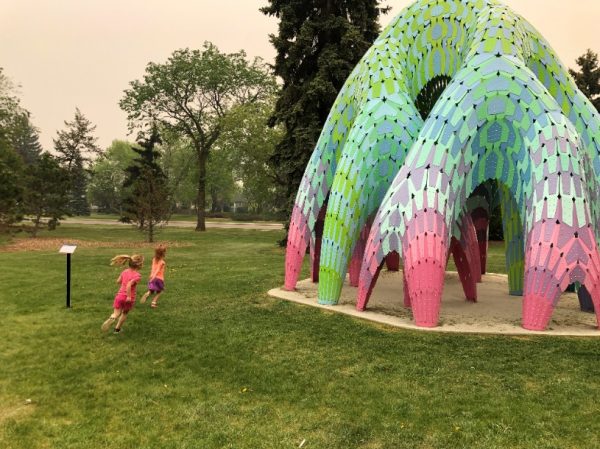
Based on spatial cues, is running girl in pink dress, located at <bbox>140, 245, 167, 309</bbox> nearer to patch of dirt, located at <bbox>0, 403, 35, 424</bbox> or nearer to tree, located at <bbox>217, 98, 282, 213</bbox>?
patch of dirt, located at <bbox>0, 403, 35, 424</bbox>

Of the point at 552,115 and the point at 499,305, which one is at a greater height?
the point at 552,115

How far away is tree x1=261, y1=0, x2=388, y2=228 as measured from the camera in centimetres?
2178

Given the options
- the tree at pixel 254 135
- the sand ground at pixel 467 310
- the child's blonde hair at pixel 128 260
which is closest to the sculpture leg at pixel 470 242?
the sand ground at pixel 467 310

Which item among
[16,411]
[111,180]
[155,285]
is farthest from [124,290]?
[111,180]

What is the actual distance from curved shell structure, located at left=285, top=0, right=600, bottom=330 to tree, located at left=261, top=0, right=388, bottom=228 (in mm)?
9101

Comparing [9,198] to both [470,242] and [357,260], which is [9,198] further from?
[470,242]

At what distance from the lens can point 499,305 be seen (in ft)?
35.2

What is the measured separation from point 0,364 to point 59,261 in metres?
12.6

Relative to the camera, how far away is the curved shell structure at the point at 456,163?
845 centimetres

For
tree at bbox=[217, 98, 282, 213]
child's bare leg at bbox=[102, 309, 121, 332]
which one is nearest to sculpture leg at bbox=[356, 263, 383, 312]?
child's bare leg at bbox=[102, 309, 121, 332]

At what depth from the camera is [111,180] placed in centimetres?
8606

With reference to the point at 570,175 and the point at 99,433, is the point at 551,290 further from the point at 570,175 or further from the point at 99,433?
the point at 99,433

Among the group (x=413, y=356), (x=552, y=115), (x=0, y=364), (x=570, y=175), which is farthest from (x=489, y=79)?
(x=0, y=364)

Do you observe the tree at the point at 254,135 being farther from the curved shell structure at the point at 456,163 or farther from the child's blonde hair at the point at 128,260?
the child's blonde hair at the point at 128,260
